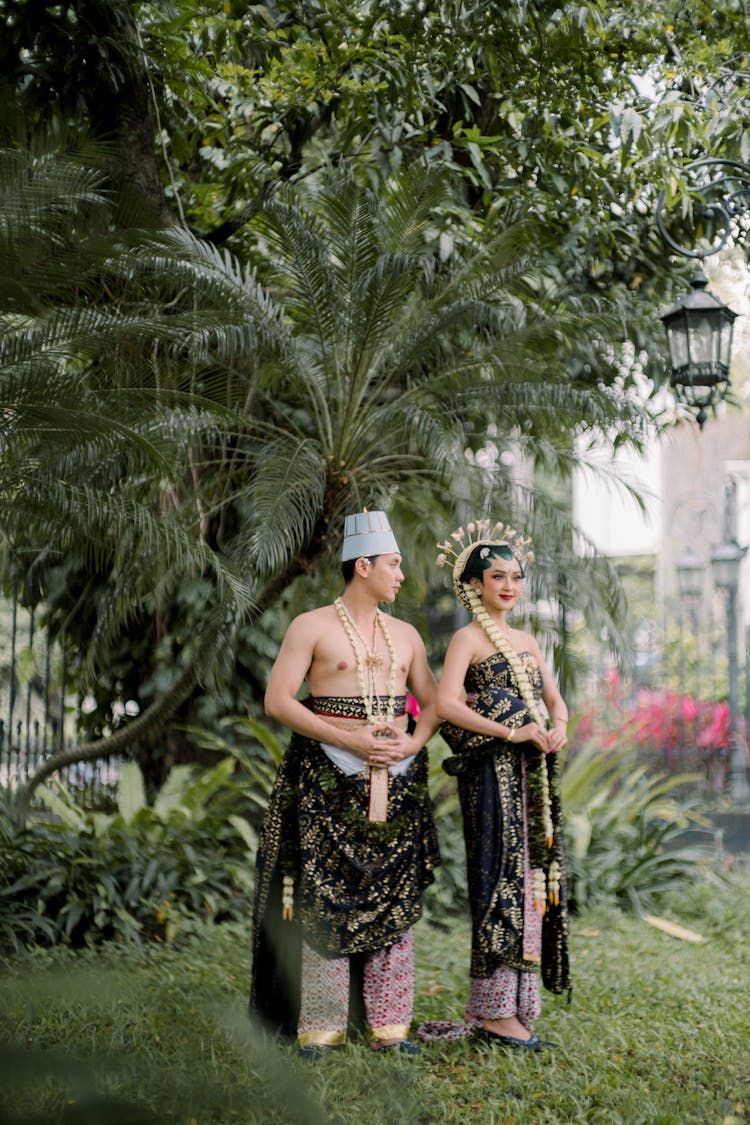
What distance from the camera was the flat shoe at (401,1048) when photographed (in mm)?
4000

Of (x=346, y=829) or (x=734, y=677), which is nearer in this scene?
(x=346, y=829)

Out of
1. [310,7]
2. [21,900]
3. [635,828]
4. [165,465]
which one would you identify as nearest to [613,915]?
[635,828]

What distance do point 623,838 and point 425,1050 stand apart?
4018 millimetres

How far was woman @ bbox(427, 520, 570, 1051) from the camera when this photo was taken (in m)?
4.09

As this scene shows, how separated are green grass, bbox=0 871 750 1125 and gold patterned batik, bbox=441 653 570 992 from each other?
36cm

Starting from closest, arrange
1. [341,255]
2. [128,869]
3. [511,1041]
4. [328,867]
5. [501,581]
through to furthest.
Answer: [328,867]
[511,1041]
[501,581]
[341,255]
[128,869]

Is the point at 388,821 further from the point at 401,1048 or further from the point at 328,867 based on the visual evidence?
the point at 401,1048

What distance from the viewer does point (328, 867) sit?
4.00 metres

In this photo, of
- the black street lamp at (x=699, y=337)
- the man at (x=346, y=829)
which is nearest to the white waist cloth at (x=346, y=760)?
the man at (x=346, y=829)

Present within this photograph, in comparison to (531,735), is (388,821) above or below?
below

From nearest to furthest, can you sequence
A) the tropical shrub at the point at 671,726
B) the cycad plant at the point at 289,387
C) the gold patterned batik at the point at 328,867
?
the gold patterned batik at the point at 328,867
the cycad plant at the point at 289,387
the tropical shrub at the point at 671,726

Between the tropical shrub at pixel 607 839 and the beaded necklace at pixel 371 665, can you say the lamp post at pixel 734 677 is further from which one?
the beaded necklace at pixel 371 665

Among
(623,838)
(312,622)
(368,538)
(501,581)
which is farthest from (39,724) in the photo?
(501,581)

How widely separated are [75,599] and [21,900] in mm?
2727
